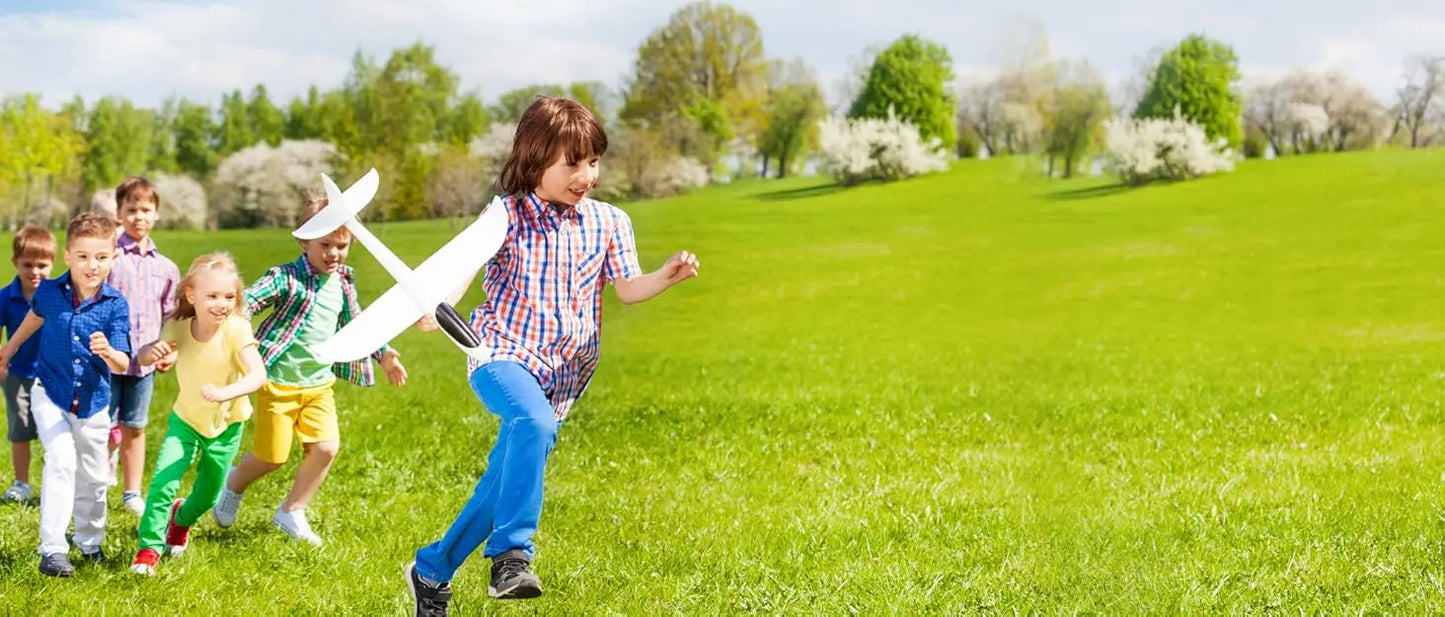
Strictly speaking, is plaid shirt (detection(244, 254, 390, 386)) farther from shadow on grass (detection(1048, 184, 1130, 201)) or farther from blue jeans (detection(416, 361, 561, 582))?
shadow on grass (detection(1048, 184, 1130, 201))

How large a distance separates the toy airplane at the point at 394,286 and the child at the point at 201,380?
74.1 inches

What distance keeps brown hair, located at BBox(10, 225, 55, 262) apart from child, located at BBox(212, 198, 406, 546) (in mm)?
1505

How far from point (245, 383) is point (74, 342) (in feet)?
3.46

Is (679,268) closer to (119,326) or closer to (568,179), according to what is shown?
(568,179)

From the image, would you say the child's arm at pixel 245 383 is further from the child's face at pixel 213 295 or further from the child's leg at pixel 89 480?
the child's leg at pixel 89 480

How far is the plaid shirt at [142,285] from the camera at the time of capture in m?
8.88

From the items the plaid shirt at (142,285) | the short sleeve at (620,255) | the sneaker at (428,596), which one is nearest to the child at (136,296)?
the plaid shirt at (142,285)

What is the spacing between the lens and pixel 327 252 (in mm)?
7641

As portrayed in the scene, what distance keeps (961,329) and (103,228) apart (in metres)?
24.5

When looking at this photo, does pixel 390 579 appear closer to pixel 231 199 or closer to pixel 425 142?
pixel 425 142

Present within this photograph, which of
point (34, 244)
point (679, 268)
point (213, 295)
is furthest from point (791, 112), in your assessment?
point (679, 268)

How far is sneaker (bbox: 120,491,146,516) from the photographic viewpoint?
8883 mm

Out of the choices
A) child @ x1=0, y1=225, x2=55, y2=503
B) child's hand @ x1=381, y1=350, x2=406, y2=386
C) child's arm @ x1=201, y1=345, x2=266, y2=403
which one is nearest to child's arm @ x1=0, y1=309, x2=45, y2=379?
child @ x1=0, y1=225, x2=55, y2=503

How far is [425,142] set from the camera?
52438 mm
